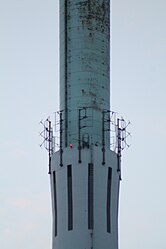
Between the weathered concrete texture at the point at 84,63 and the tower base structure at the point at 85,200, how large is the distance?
2385 mm

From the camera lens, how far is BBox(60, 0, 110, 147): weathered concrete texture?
13125 centimetres

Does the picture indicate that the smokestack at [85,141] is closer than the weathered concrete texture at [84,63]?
Yes

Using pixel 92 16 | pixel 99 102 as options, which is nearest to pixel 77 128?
pixel 99 102

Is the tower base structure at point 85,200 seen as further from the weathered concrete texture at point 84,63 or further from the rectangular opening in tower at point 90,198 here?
the weathered concrete texture at point 84,63

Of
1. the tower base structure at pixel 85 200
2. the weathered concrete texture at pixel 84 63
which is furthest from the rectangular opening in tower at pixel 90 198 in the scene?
the weathered concrete texture at pixel 84 63

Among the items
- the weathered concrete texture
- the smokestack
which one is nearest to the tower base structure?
the smokestack

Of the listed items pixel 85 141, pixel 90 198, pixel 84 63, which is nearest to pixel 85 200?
pixel 90 198

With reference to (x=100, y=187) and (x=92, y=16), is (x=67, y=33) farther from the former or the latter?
(x=100, y=187)

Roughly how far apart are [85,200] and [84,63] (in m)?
13.9

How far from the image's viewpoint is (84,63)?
132 m

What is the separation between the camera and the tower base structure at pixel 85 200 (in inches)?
5034

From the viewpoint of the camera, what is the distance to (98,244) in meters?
128

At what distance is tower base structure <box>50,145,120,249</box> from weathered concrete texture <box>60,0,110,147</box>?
2.38 meters

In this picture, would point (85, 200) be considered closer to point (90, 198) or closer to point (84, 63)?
point (90, 198)
